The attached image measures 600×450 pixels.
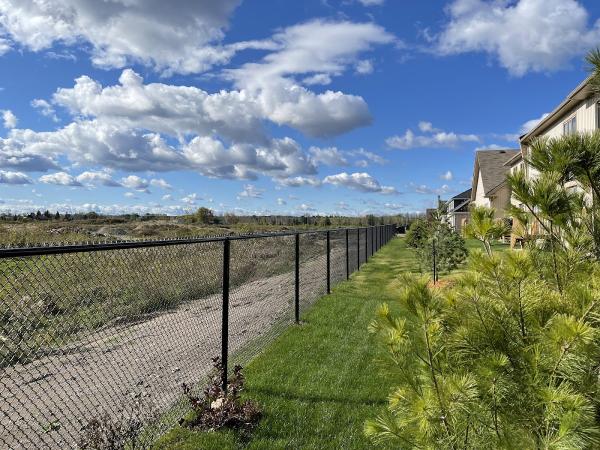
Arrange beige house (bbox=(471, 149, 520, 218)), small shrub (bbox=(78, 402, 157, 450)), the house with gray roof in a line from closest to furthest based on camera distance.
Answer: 1. small shrub (bbox=(78, 402, 157, 450))
2. beige house (bbox=(471, 149, 520, 218))
3. the house with gray roof

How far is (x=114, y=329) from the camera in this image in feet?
11.4

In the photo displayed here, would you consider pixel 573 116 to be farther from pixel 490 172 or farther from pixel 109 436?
pixel 109 436

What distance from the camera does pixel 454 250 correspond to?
14.3 metres

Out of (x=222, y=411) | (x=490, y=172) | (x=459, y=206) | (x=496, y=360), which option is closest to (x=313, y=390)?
(x=222, y=411)

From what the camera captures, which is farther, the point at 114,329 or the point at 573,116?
the point at 573,116

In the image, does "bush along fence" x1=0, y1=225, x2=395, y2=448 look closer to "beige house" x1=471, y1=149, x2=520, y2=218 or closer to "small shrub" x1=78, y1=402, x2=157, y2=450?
"small shrub" x1=78, y1=402, x2=157, y2=450

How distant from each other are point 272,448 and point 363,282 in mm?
9256

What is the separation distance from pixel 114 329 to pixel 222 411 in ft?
3.99

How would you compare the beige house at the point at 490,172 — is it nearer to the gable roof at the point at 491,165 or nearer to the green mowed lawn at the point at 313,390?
the gable roof at the point at 491,165

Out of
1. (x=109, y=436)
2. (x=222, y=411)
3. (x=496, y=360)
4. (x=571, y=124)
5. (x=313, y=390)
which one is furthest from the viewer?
(x=571, y=124)

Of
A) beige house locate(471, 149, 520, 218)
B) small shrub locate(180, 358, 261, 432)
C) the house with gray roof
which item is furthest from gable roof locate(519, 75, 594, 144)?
the house with gray roof

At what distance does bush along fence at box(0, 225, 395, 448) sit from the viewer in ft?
9.02

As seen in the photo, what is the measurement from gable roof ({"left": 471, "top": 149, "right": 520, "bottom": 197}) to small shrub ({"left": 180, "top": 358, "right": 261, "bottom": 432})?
30.0 m

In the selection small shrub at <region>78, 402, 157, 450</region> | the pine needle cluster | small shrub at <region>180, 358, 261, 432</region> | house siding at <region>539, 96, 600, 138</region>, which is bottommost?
small shrub at <region>180, 358, 261, 432</region>
